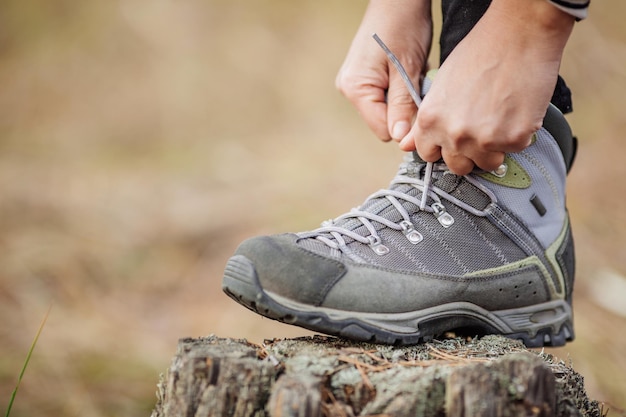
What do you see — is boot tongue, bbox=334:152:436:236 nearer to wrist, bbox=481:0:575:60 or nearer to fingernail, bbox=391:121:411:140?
fingernail, bbox=391:121:411:140

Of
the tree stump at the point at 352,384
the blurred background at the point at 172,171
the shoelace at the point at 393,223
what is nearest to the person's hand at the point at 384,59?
the shoelace at the point at 393,223

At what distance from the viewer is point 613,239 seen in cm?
364

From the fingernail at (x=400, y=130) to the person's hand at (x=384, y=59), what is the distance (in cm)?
3

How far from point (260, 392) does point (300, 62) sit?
578 cm

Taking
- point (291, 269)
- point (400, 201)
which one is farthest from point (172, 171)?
point (291, 269)

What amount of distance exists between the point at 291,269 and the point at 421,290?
0.30 m

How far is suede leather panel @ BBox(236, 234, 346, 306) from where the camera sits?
4.23ft

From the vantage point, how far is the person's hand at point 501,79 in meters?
1.16

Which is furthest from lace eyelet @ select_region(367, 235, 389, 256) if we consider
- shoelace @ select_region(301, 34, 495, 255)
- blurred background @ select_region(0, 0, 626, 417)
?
blurred background @ select_region(0, 0, 626, 417)

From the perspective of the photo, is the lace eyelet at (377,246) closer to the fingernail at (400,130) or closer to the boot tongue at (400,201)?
the boot tongue at (400,201)

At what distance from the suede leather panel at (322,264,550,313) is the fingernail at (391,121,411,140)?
0.31 meters

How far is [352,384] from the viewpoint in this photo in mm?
1143

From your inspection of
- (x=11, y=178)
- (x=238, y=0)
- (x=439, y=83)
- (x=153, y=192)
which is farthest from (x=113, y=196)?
(x=439, y=83)

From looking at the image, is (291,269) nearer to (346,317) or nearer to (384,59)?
(346,317)
